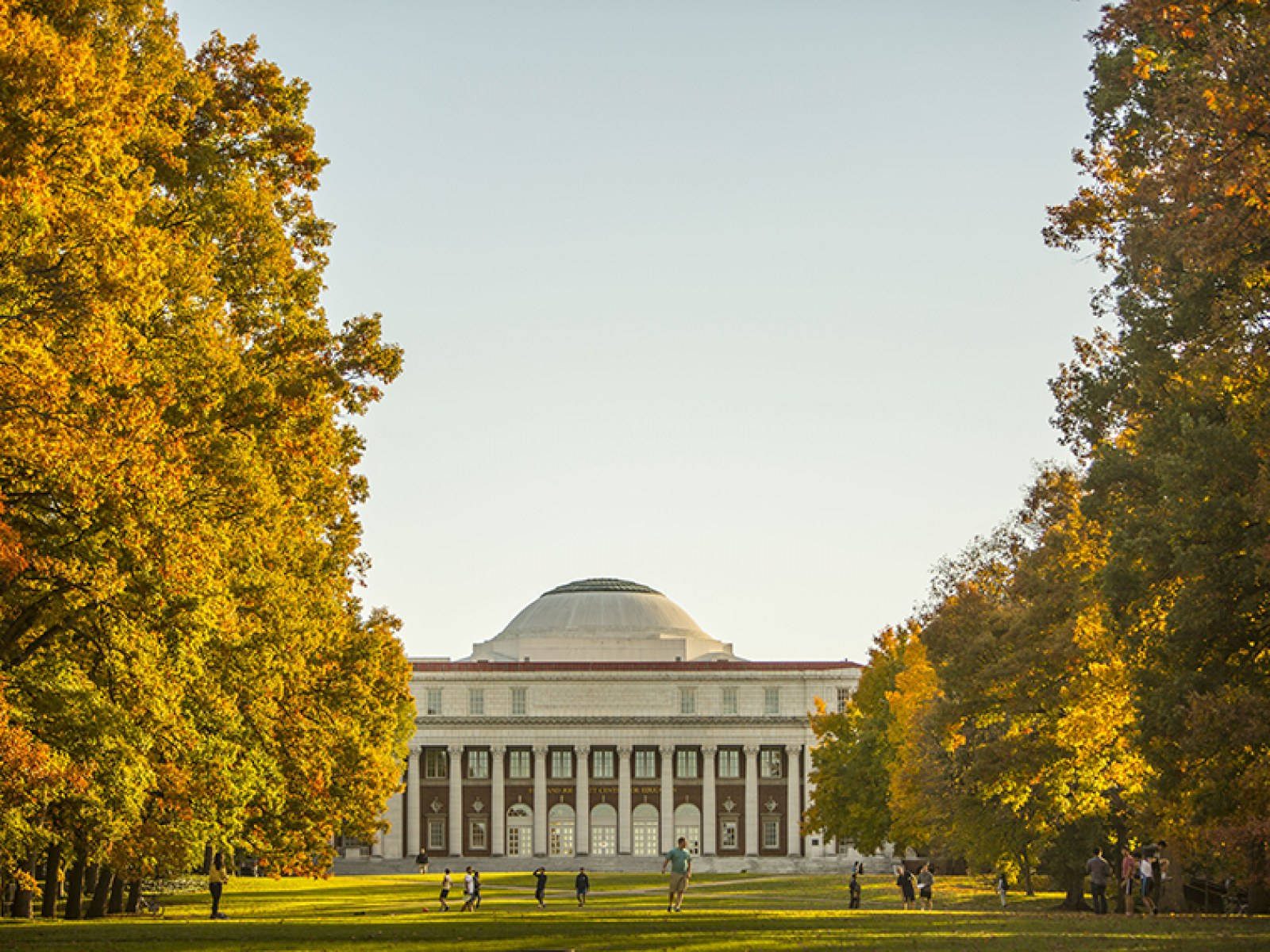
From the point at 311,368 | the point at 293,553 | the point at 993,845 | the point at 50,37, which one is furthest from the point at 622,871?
the point at 50,37

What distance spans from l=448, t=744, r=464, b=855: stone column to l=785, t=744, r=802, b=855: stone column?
26.6m

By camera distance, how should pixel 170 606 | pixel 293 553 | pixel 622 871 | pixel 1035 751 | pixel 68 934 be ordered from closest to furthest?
pixel 170 606
pixel 68 934
pixel 293 553
pixel 1035 751
pixel 622 871

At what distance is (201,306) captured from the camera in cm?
2881

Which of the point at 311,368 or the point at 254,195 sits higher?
the point at 254,195

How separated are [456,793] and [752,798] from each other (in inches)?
957

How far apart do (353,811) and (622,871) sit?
7744 centimetres

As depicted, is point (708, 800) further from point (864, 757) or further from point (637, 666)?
point (864, 757)

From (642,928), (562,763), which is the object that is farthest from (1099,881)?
(562,763)

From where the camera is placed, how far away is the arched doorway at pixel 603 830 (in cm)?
14200

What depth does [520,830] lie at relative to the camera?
141625mm

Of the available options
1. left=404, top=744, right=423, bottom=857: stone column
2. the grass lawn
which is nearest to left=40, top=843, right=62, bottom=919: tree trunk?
the grass lawn

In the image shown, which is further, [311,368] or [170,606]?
[311,368]

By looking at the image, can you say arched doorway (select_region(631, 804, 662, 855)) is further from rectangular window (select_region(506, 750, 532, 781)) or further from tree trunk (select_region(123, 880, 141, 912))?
tree trunk (select_region(123, 880, 141, 912))

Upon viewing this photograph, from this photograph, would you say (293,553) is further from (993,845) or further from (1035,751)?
(993,845)
